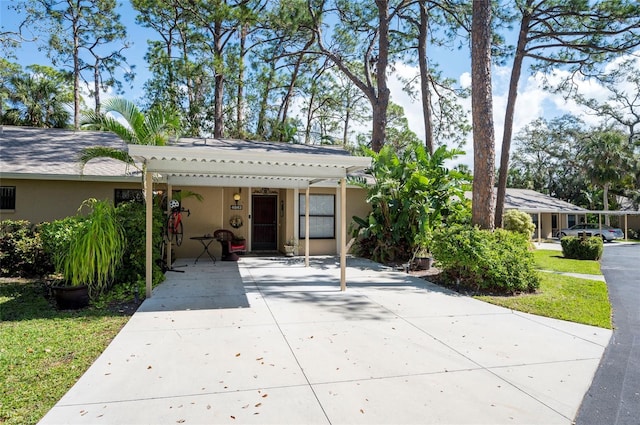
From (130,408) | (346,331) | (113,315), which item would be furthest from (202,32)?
(130,408)

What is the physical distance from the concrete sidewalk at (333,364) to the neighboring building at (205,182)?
7.63 ft

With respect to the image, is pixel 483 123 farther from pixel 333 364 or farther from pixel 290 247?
pixel 333 364

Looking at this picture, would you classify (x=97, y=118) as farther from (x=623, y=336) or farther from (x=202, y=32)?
(x=202, y=32)

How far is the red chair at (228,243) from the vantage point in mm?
11039

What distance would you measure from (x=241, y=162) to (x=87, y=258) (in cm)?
281

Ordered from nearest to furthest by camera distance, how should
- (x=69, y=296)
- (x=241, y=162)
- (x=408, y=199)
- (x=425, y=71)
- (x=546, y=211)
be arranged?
1. (x=69, y=296)
2. (x=241, y=162)
3. (x=408, y=199)
4. (x=425, y=71)
5. (x=546, y=211)

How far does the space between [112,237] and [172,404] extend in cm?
429

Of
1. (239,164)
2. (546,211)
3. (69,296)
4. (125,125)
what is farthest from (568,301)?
(546,211)

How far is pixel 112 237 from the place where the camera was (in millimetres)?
6535

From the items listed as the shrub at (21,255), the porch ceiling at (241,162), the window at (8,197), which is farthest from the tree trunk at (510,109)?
the window at (8,197)

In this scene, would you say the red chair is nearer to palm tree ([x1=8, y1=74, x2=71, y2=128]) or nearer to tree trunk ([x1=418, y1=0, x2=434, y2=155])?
tree trunk ([x1=418, y1=0, x2=434, y2=155])

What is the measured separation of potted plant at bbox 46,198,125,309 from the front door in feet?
22.0

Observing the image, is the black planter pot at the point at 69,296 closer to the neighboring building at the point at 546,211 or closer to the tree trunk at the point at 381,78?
the tree trunk at the point at 381,78

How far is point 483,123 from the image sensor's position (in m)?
9.09
